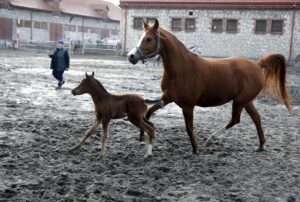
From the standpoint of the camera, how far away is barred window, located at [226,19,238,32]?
35.8 metres

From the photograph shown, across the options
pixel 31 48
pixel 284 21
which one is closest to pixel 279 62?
pixel 284 21

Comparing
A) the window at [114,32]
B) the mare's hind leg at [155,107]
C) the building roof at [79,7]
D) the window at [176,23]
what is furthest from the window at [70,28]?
the mare's hind leg at [155,107]

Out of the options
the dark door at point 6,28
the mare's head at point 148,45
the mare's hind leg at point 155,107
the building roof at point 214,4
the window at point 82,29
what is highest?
the building roof at point 214,4

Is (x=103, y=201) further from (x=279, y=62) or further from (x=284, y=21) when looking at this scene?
(x=284, y=21)

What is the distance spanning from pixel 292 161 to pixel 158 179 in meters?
2.40

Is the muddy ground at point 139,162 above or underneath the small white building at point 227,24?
underneath

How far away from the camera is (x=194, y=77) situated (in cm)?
652

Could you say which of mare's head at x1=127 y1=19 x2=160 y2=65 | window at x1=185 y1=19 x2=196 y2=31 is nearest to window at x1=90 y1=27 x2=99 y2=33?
window at x1=185 y1=19 x2=196 y2=31

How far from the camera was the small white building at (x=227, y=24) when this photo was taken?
111ft

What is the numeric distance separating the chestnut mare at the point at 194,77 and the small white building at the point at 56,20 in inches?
1536

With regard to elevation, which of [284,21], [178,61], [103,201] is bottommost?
[103,201]

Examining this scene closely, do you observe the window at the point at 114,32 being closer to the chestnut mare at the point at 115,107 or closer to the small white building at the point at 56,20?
the small white building at the point at 56,20

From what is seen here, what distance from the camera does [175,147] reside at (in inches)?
277

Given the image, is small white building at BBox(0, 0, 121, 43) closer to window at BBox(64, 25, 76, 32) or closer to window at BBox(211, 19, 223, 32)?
window at BBox(64, 25, 76, 32)
